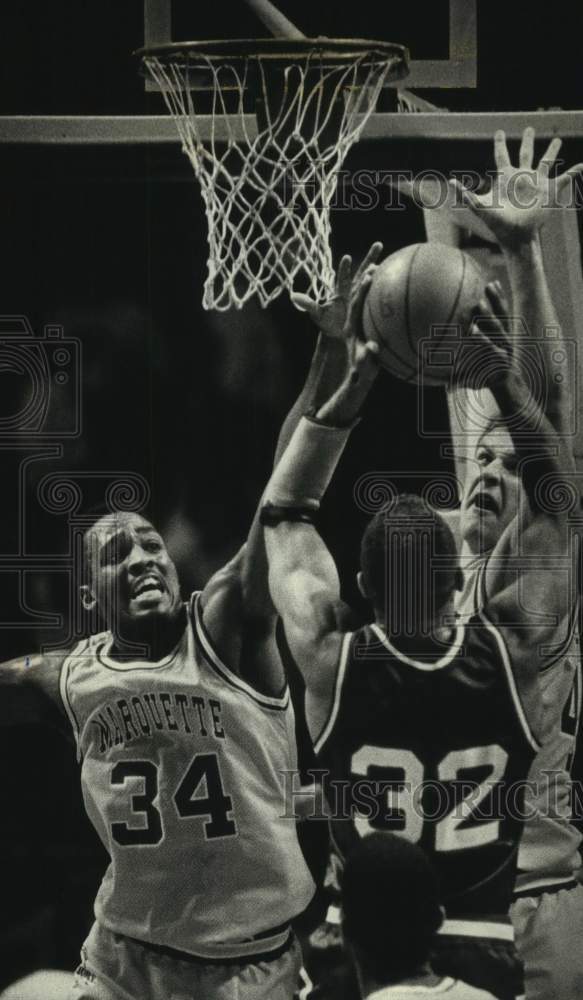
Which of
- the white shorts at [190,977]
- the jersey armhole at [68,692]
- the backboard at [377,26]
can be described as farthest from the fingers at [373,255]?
the white shorts at [190,977]

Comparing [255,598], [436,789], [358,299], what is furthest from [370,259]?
[436,789]

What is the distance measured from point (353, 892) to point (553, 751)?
1.56 meters

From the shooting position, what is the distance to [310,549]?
14.1 ft

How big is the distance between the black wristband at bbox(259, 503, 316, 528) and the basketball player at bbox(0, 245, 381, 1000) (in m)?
0.04

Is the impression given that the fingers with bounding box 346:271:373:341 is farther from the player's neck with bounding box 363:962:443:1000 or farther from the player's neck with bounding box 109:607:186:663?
the player's neck with bounding box 363:962:443:1000

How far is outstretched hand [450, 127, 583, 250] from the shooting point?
4215 millimetres

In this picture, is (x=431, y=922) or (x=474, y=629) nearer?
(x=431, y=922)

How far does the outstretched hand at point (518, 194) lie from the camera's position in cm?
421

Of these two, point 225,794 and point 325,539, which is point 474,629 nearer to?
point 325,539

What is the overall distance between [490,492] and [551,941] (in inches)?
55.3

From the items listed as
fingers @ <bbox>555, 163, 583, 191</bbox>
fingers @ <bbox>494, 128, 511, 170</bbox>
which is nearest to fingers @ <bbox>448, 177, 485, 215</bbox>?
fingers @ <bbox>494, 128, 511, 170</bbox>

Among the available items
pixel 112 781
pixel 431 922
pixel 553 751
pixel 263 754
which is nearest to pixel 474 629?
pixel 553 751

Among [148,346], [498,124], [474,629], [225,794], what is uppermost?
[498,124]

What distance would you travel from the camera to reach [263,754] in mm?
4328
